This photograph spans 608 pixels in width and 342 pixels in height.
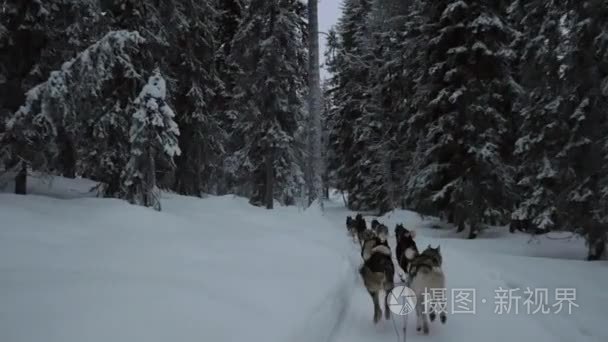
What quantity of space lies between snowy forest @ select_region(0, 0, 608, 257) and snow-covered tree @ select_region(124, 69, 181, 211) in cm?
4

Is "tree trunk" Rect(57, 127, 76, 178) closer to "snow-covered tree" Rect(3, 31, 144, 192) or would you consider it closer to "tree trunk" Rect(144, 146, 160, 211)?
"snow-covered tree" Rect(3, 31, 144, 192)

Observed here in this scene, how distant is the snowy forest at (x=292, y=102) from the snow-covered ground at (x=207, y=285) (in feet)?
7.65

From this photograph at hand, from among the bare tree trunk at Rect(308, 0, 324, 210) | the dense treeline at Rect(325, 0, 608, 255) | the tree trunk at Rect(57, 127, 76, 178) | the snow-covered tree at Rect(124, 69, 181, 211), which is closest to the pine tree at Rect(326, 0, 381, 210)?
the dense treeline at Rect(325, 0, 608, 255)

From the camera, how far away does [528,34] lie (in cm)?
1252

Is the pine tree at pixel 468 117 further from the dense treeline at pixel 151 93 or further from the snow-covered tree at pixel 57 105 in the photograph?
the snow-covered tree at pixel 57 105

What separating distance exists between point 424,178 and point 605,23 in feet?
26.5

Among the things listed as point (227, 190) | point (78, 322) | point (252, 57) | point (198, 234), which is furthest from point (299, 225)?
point (227, 190)

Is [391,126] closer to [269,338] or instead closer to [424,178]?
[424,178]

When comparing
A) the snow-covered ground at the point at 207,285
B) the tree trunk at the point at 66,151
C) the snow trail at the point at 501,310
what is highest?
the tree trunk at the point at 66,151

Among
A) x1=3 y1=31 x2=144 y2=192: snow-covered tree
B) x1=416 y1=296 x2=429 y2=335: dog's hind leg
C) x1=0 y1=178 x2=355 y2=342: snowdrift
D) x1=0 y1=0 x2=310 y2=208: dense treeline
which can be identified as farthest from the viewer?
x1=0 y1=0 x2=310 y2=208: dense treeline

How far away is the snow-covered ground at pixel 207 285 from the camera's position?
142 inches

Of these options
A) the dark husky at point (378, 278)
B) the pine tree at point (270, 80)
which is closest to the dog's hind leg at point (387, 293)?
the dark husky at point (378, 278)

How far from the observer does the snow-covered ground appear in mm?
3596

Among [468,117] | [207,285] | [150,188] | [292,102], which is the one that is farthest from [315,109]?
[207,285]
